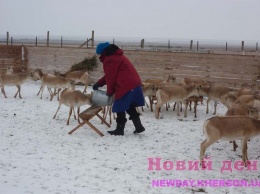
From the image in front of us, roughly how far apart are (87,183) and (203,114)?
711 centimetres

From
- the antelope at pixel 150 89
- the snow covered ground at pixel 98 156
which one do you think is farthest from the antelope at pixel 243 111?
the antelope at pixel 150 89

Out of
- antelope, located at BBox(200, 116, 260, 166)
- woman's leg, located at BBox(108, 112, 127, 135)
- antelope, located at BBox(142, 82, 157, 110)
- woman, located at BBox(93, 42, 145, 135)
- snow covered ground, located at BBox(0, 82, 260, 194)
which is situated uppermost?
woman, located at BBox(93, 42, 145, 135)

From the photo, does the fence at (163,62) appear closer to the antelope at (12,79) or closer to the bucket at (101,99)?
the antelope at (12,79)

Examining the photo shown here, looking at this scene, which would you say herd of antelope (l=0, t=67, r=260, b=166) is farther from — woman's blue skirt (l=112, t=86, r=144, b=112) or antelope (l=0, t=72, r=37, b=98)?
woman's blue skirt (l=112, t=86, r=144, b=112)

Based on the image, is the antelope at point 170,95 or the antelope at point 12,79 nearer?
the antelope at point 170,95

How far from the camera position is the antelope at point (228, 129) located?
659 cm

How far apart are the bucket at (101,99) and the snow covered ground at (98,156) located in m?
0.82

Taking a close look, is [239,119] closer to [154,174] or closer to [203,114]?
[154,174]

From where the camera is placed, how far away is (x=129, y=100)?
8.36 meters

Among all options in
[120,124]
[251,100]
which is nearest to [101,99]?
[120,124]

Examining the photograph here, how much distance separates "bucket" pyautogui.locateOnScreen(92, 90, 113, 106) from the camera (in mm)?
8664

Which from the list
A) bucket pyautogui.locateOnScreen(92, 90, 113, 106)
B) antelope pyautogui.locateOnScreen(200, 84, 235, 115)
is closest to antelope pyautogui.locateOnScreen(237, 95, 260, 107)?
antelope pyautogui.locateOnScreen(200, 84, 235, 115)

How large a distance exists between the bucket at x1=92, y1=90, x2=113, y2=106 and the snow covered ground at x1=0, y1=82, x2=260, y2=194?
0.82 meters

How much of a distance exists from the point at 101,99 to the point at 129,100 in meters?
0.84
